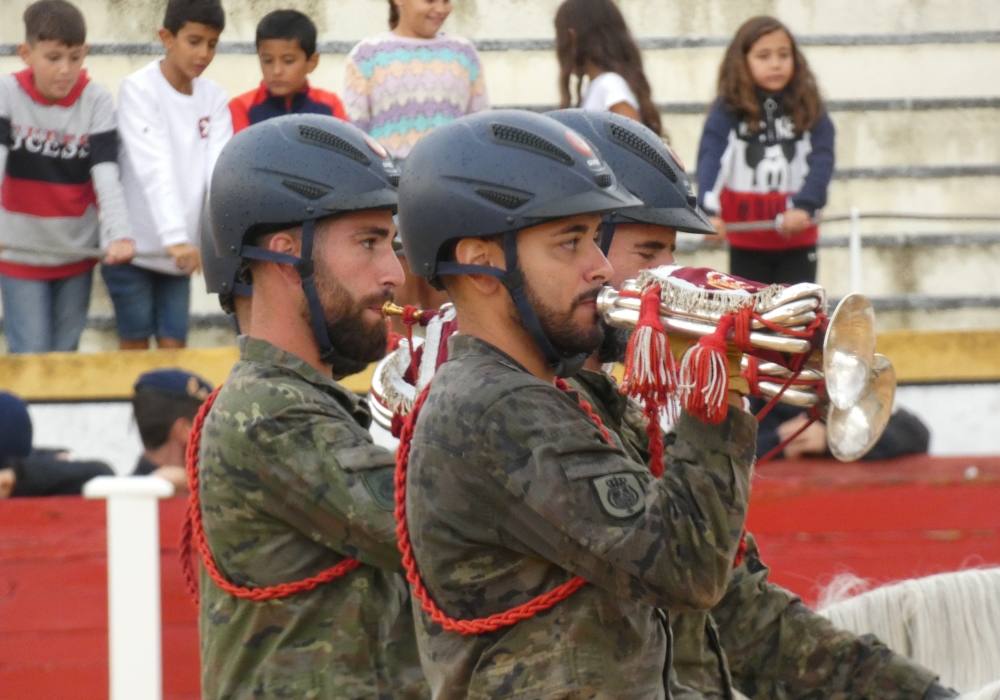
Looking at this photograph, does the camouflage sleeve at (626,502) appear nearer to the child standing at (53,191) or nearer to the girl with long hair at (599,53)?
the girl with long hair at (599,53)

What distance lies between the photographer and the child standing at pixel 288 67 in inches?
290

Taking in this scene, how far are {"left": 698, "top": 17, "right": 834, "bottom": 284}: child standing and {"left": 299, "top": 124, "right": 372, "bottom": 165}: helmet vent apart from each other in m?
3.84

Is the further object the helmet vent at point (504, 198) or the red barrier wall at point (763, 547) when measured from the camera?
the red barrier wall at point (763, 547)

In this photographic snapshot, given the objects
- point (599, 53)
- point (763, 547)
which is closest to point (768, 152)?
point (599, 53)

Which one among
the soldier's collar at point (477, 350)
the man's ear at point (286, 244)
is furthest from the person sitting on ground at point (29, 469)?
the soldier's collar at point (477, 350)

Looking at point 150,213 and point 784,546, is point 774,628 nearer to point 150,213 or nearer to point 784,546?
point 784,546

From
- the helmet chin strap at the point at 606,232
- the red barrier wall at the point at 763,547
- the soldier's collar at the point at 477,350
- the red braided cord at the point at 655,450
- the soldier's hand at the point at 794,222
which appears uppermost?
the helmet chin strap at the point at 606,232

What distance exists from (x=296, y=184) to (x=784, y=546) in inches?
117

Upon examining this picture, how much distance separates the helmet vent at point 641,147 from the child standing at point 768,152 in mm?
3746

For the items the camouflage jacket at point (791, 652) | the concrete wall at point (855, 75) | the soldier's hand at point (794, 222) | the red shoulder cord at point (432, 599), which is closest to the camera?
the red shoulder cord at point (432, 599)

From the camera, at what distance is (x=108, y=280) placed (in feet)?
24.7

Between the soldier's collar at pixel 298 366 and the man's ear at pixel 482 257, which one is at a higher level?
the man's ear at pixel 482 257

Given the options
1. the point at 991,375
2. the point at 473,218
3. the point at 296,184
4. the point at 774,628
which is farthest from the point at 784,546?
the point at 473,218

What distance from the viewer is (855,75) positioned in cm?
1045
